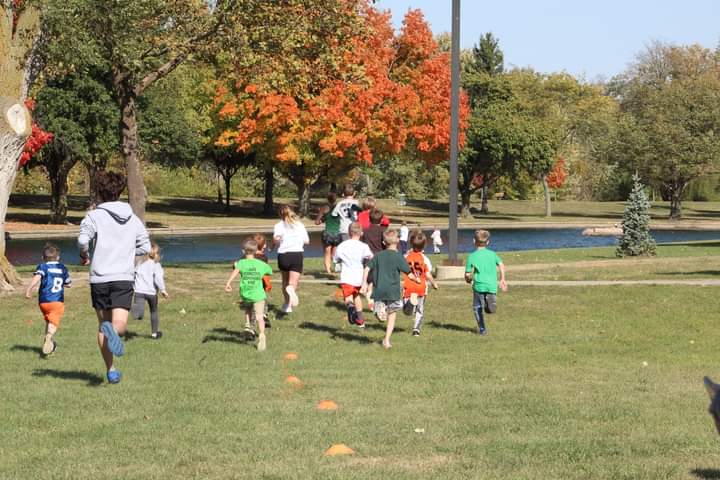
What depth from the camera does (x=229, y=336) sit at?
1473 cm

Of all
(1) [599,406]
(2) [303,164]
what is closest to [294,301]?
(1) [599,406]

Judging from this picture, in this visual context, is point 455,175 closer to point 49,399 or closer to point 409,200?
point 49,399

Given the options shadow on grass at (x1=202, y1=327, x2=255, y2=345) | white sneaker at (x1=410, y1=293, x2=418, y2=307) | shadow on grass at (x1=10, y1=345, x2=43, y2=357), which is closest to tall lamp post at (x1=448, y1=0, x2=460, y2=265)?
white sneaker at (x1=410, y1=293, x2=418, y2=307)

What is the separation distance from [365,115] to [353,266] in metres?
39.9

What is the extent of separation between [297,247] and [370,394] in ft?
21.7

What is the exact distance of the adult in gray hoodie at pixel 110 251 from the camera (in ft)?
31.8

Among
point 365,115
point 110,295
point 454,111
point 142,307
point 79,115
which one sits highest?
point 365,115

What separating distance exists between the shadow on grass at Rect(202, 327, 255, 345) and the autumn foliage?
35999 millimetres

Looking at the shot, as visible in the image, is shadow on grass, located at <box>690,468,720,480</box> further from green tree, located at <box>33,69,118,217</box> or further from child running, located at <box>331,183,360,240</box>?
green tree, located at <box>33,69,118,217</box>

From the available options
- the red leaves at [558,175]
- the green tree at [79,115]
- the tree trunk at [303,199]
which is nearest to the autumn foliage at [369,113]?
the tree trunk at [303,199]

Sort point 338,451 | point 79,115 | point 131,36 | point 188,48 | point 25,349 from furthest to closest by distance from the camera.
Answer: point 79,115, point 188,48, point 131,36, point 25,349, point 338,451

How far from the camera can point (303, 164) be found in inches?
2299

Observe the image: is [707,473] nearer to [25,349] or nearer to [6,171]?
[25,349]

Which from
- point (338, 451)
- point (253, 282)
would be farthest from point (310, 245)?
point (338, 451)
